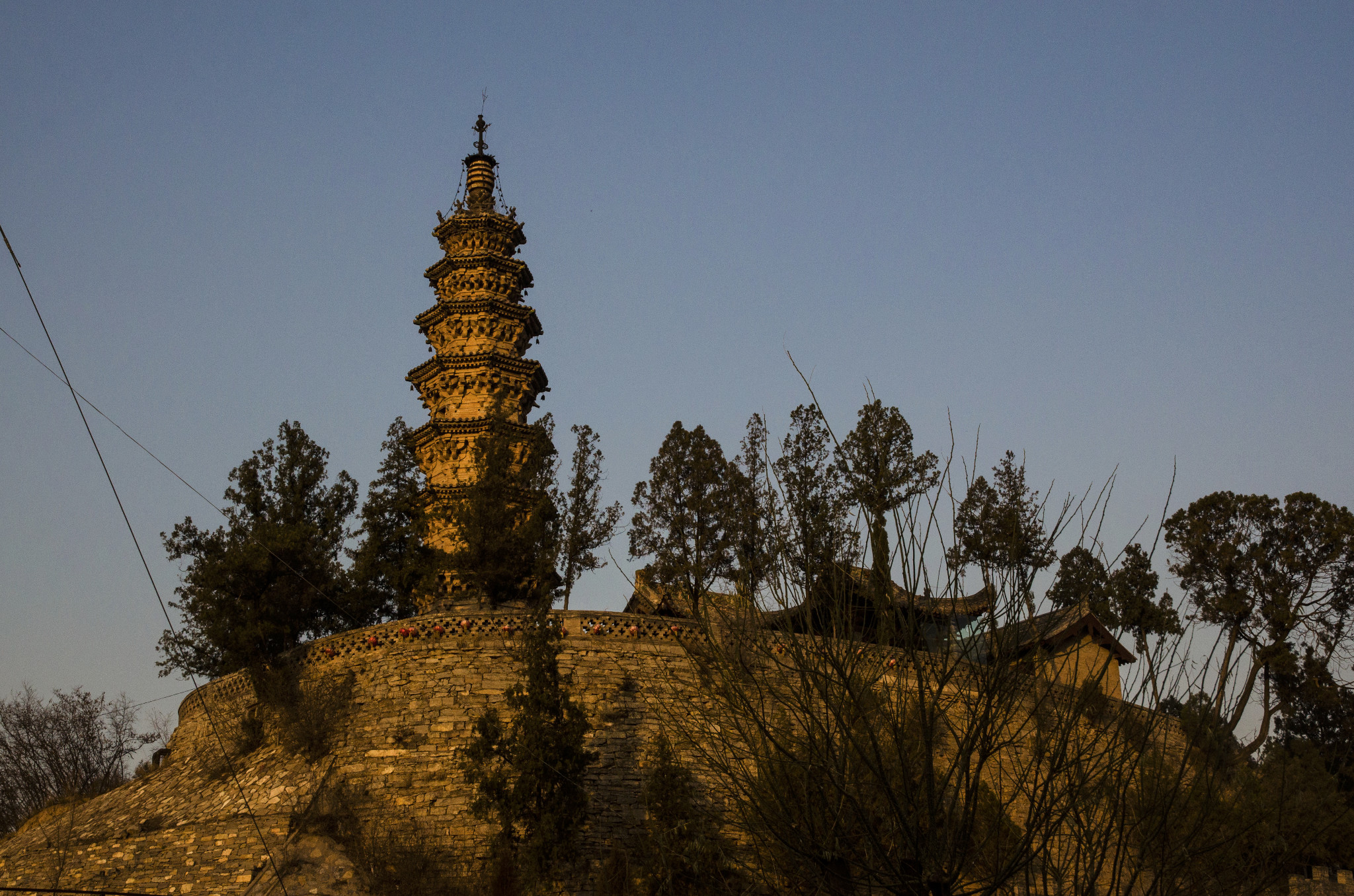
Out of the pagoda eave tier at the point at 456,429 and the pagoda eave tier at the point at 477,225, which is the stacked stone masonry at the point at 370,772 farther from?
the pagoda eave tier at the point at 477,225

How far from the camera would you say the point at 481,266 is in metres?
35.3

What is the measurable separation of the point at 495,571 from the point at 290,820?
8634 mm

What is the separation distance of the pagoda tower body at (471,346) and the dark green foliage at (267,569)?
3.15 meters

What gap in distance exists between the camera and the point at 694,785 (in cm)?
1983

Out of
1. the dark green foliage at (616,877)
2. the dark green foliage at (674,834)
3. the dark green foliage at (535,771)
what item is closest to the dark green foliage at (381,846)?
the dark green foliage at (535,771)

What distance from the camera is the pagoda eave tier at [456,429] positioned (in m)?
31.9

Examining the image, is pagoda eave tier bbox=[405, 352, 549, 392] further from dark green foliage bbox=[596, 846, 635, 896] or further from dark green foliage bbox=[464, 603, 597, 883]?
dark green foliage bbox=[596, 846, 635, 896]

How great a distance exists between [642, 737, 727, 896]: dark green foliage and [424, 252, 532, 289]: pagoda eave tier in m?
20.9

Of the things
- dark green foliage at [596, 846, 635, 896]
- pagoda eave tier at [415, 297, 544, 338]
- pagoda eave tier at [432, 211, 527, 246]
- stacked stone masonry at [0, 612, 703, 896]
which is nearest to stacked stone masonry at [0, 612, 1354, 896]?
stacked stone masonry at [0, 612, 703, 896]

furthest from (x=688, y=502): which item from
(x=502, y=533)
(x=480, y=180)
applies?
(x=480, y=180)

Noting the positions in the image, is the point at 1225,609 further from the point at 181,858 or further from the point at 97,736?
the point at 97,736

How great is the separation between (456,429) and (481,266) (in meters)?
6.01

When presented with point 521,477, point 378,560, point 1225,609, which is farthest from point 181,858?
point 1225,609

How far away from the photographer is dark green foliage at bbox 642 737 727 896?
52.7ft
